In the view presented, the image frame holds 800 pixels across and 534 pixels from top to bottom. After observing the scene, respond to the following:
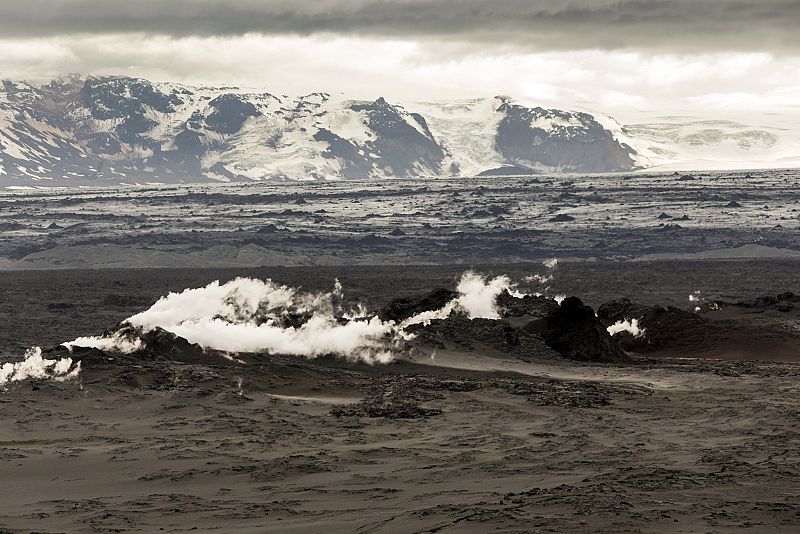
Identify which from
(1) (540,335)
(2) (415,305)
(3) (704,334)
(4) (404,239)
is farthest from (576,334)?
(4) (404,239)

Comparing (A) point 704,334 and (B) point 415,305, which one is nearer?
(B) point 415,305

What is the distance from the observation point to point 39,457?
23375 millimetres

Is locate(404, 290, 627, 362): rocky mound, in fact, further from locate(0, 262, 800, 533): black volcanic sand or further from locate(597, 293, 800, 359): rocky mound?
locate(597, 293, 800, 359): rocky mound

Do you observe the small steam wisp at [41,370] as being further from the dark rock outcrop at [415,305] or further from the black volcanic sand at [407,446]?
the dark rock outcrop at [415,305]

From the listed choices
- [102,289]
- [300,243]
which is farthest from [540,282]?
[300,243]

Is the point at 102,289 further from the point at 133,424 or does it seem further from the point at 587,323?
the point at 133,424

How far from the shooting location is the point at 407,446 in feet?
80.5

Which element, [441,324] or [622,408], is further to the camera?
[441,324]

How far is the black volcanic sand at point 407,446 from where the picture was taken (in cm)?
1831

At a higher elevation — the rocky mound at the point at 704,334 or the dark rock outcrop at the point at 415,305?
the dark rock outcrop at the point at 415,305

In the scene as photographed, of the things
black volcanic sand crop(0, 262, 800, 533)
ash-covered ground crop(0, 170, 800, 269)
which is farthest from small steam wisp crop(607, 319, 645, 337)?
ash-covered ground crop(0, 170, 800, 269)

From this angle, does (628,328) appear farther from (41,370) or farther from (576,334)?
(41,370)

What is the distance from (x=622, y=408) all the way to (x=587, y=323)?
13596 millimetres

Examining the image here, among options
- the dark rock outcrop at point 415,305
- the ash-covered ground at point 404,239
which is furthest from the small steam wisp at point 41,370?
the ash-covered ground at point 404,239
